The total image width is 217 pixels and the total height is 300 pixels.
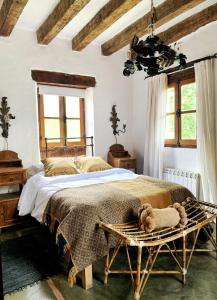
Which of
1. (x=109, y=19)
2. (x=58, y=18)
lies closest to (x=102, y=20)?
(x=109, y=19)

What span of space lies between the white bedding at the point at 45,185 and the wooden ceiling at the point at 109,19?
1.92 metres

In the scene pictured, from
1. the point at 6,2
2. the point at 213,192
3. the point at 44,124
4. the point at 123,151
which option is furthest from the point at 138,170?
the point at 6,2

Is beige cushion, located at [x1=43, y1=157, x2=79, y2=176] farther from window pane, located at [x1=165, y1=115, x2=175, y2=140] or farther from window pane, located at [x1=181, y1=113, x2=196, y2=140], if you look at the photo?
window pane, located at [x1=181, y1=113, x2=196, y2=140]

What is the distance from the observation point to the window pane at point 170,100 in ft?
12.2

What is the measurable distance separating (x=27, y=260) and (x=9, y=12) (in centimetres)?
261

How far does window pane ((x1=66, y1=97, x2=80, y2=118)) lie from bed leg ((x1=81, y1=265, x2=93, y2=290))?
8.77 feet

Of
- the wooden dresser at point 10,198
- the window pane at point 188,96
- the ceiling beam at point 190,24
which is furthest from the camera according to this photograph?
the window pane at point 188,96

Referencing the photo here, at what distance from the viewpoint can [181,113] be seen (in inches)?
142

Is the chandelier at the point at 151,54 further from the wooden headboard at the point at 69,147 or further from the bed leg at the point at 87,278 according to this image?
the wooden headboard at the point at 69,147

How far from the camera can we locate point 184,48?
11.1 ft

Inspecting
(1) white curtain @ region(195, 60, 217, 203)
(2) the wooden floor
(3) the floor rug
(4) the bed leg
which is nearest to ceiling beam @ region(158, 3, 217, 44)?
(1) white curtain @ region(195, 60, 217, 203)

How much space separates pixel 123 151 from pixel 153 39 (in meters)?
2.69

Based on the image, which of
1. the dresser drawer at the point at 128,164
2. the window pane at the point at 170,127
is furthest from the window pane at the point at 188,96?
the dresser drawer at the point at 128,164

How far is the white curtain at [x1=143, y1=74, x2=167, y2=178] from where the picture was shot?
3.67 metres
